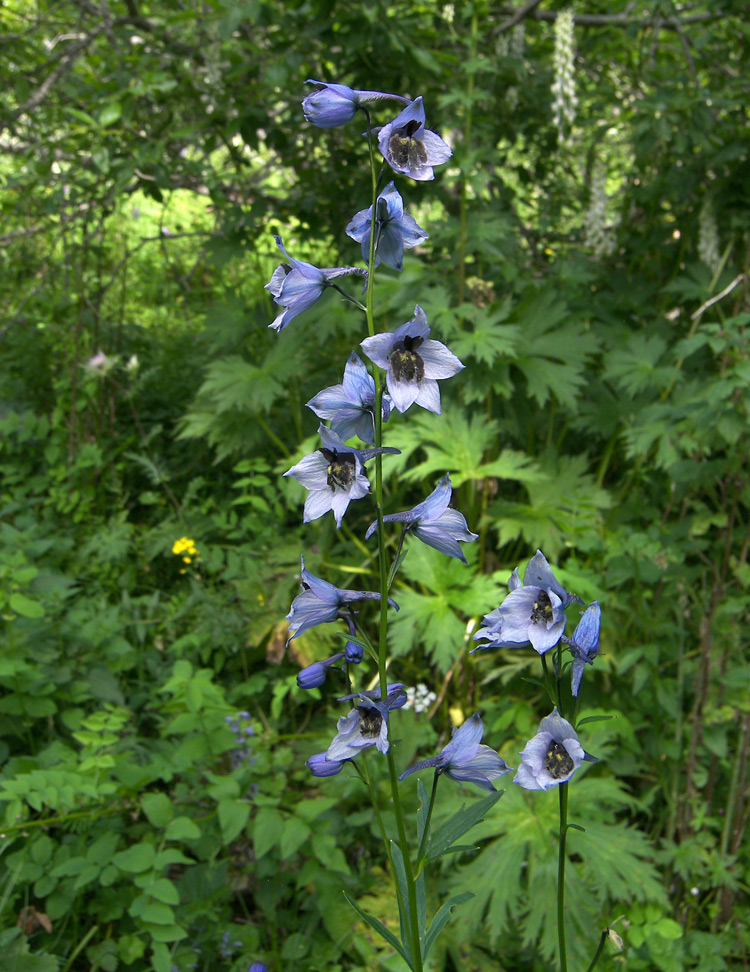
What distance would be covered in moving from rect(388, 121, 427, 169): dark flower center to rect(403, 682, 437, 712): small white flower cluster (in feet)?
5.79

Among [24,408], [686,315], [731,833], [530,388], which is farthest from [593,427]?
[24,408]

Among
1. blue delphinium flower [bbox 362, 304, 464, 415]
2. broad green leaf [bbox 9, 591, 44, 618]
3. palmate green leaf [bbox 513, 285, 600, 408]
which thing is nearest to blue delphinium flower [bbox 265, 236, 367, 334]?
blue delphinium flower [bbox 362, 304, 464, 415]

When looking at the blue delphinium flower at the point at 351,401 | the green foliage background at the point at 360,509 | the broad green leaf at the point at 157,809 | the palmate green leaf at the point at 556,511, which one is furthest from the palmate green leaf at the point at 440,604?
the blue delphinium flower at the point at 351,401

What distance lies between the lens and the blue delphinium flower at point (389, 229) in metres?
1.12

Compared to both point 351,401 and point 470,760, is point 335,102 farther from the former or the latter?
point 470,760

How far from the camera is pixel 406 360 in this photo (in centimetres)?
106

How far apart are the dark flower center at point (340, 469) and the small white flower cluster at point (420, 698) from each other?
155 centimetres

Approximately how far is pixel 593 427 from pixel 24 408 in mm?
2953

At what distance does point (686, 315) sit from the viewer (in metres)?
3.72

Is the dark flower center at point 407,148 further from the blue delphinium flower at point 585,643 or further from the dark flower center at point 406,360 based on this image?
the blue delphinium flower at point 585,643

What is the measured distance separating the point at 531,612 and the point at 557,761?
20 cm

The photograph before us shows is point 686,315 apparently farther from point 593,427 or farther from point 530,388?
point 530,388

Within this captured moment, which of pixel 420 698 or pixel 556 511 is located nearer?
pixel 420 698

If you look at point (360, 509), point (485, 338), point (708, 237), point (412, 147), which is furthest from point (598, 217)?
point (412, 147)
